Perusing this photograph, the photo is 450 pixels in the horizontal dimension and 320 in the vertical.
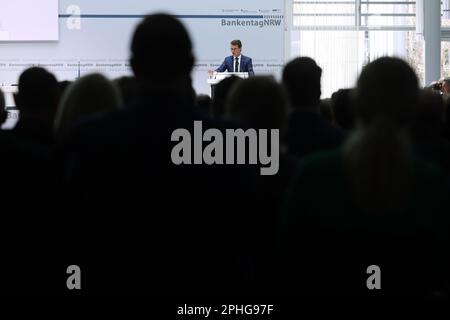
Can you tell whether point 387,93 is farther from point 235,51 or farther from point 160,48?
point 235,51

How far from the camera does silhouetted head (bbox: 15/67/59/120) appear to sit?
3.23 metres

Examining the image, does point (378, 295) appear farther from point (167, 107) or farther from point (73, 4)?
point (73, 4)

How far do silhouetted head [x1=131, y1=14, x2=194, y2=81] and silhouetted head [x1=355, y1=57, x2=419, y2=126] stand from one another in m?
0.53

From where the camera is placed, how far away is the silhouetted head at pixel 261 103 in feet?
8.75

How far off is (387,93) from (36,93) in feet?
5.24

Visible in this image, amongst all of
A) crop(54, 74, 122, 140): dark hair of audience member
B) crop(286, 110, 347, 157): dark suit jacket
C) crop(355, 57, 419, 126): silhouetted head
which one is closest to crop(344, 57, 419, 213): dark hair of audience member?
crop(355, 57, 419, 126): silhouetted head

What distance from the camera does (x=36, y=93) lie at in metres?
3.24

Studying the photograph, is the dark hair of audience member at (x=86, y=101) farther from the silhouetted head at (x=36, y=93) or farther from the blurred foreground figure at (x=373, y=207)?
the blurred foreground figure at (x=373, y=207)

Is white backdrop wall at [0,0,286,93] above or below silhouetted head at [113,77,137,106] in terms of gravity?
above

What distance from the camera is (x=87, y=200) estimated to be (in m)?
2.33

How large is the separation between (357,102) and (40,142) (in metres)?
1.39

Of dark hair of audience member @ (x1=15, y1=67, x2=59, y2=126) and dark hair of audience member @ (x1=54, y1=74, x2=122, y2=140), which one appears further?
dark hair of audience member @ (x1=15, y1=67, x2=59, y2=126)

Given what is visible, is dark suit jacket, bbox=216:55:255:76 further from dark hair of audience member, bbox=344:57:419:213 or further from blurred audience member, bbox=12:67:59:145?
dark hair of audience member, bbox=344:57:419:213

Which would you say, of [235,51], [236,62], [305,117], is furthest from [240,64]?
[305,117]
